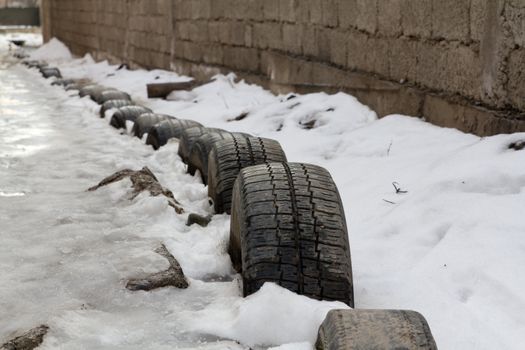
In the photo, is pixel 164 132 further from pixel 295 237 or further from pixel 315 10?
pixel 295 237

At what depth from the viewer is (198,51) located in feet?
34.8

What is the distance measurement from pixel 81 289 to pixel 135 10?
11.4 metres

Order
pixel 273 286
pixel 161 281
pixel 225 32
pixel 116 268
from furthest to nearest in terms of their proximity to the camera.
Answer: pixel 225 32 → pixel 116 268 → pixel 161 281 → pixel 273 286

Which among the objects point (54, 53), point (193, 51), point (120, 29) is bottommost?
point (54, 53)

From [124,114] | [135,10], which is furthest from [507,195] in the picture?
[135,10]

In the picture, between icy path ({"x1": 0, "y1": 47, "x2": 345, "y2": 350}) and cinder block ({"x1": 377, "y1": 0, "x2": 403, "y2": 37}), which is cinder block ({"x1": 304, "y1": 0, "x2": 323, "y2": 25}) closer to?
cinder block ({"x1": 377, "y1": 0, "x2": 403, "y2": 37})

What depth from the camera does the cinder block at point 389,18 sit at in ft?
18.0

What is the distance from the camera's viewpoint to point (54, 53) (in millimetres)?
21188

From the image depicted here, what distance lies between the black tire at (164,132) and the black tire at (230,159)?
2015mm

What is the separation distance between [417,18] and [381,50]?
60cm

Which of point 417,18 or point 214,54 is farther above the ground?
point 417,18

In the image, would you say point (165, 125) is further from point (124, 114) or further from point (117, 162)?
point (124, 114)

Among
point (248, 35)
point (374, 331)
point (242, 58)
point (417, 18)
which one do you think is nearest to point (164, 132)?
point (417, 18)

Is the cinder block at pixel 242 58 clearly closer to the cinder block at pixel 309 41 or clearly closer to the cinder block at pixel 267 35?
the cinder block at pixel 267 35
